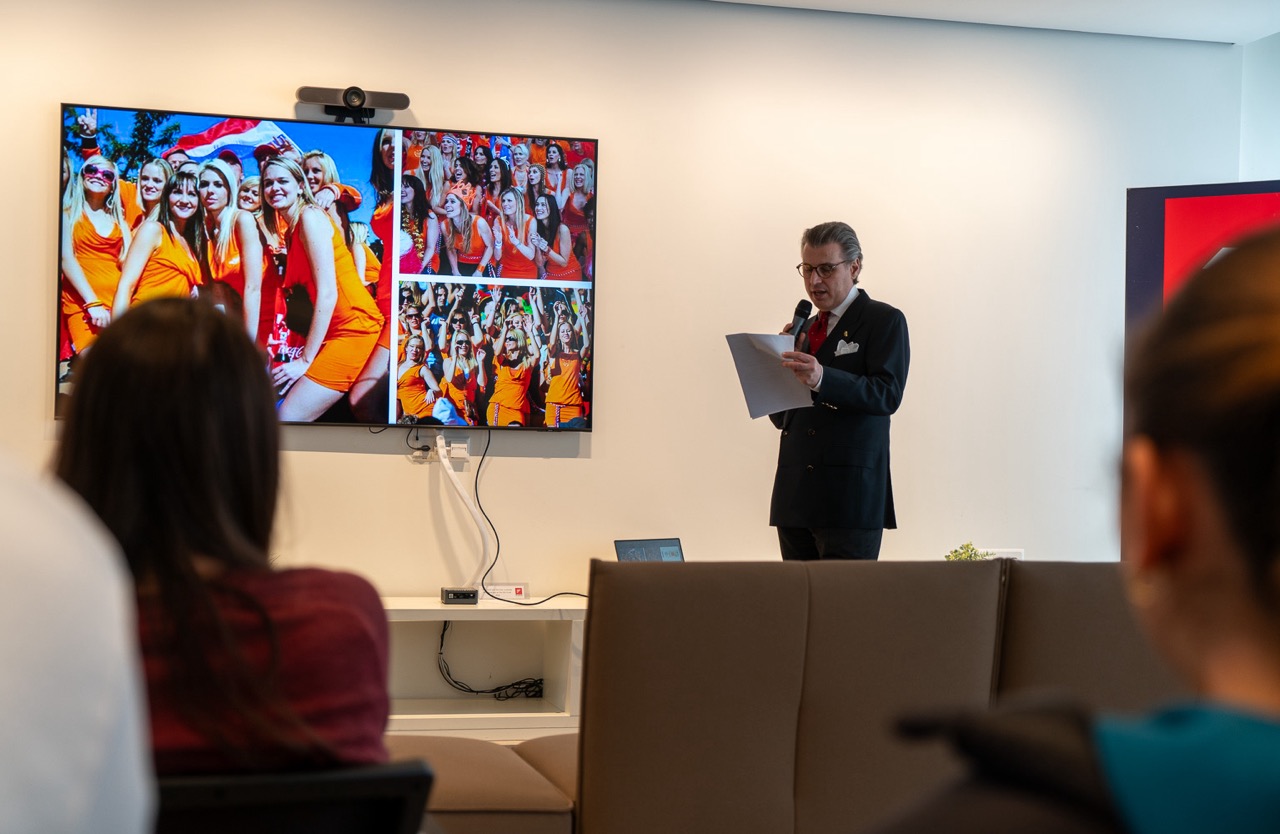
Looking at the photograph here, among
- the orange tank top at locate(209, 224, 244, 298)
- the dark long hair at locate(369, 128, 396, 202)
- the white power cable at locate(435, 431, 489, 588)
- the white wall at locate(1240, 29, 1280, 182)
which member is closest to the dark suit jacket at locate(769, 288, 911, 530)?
the white power cable at locate(435, 431, 489, 588)

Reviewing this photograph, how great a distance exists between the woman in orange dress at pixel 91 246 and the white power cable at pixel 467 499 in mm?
1330

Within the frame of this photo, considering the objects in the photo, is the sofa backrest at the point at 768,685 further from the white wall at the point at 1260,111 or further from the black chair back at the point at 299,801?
the white wall at the point at 1260,111

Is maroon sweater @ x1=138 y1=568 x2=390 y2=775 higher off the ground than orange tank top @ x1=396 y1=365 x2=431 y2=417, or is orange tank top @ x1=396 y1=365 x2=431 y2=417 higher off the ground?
orange tank top @ x1=396 y1=365 x2=431 y2=417

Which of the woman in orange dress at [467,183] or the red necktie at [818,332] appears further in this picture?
the woman in orange dress at [467,183]

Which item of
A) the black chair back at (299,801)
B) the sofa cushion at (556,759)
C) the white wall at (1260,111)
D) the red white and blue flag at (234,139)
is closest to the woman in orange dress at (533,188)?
the red white and blue flag at (234,139)

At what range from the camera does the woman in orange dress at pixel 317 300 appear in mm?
4750

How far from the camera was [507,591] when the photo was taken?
484 cm

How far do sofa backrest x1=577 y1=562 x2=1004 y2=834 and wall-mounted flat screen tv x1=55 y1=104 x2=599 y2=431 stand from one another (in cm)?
281

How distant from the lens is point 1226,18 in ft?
17.6

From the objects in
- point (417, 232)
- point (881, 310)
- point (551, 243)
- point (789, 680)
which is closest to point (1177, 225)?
point (881, 310)

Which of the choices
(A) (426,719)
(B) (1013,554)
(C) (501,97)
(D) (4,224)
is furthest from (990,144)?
(D) (4,224)

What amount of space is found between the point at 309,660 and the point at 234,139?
3935 millimetres

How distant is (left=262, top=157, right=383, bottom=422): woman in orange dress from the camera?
4.75 meters

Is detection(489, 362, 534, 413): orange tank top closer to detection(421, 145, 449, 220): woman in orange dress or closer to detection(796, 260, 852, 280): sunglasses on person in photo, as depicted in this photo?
detection(421, 145, 449, 220): woman in orange dress
